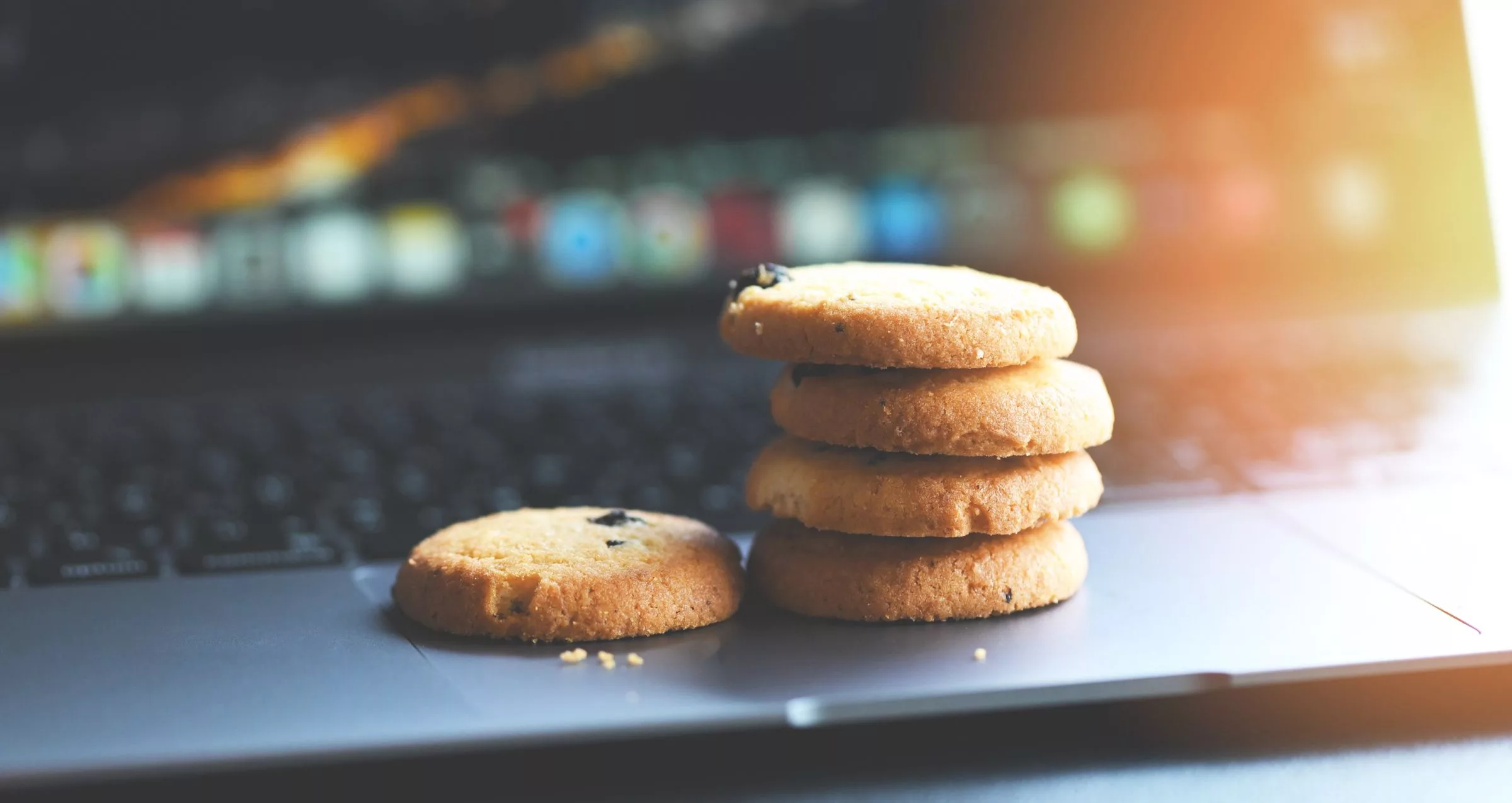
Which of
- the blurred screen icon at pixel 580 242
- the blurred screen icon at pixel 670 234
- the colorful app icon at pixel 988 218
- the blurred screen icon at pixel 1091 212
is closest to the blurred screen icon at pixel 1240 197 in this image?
the blurred screen icon at pixel 1091 212

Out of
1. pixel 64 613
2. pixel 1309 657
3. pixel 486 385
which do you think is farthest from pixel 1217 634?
pixel 486 385

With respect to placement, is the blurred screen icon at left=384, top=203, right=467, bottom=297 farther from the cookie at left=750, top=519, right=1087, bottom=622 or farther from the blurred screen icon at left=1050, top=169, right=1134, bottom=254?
the cookie at left=750, top=519, right=1087, bottom=622

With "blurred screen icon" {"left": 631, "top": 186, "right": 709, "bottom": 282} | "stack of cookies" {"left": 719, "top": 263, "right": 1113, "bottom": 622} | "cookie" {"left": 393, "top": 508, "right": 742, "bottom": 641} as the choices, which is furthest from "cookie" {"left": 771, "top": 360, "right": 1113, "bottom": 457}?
"blurred screen icon" {"left": 631, "top": 186, "right": 709, "bottom": 282}

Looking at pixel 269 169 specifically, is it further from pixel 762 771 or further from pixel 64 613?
pixel 762 771

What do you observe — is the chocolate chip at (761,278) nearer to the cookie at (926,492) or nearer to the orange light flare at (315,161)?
the cookie at (926,492)

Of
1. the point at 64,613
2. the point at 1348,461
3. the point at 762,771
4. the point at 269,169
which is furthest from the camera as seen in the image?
the point at 269,169

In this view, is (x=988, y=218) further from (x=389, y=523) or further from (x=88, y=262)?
(x=88, y=262)

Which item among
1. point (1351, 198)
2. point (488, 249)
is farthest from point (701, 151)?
point (1351, 198)
